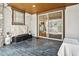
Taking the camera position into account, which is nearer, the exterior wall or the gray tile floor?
the exterior wall

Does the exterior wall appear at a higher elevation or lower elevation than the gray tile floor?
higher

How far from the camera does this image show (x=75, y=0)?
3.88 feet

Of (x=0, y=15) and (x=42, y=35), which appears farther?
(x=42, y=35)

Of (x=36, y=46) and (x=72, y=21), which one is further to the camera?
(x=36, y=46)

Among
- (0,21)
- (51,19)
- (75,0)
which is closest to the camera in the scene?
(75,0)

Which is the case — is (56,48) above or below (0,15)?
below

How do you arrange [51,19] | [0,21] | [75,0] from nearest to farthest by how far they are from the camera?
[75,0] → [0,21] → [51,19]

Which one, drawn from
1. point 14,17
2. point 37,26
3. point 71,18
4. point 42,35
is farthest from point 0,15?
point 71,18

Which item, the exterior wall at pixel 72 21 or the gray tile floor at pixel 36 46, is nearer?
the exterior wall at pixel 72 21

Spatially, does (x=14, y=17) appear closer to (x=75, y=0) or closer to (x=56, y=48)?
(x=56, y=48)

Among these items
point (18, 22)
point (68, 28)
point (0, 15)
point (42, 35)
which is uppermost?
point (0, 15)

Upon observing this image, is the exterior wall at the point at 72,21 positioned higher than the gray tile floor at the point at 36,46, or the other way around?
the exterior wall at the point at 72,21

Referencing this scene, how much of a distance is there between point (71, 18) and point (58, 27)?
429mm

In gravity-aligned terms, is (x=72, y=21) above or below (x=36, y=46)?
above
